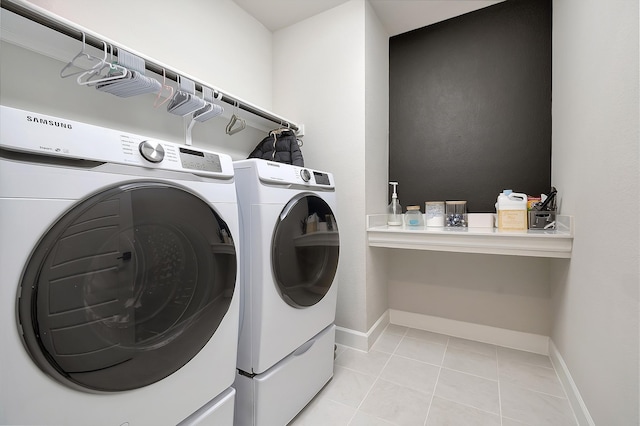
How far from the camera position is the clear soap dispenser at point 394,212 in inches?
79.7

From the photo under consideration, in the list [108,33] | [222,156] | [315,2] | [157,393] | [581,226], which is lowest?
[157,393]

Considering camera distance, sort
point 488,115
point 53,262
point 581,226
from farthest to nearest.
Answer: point 488,115 < point 581,226 < point 53,262

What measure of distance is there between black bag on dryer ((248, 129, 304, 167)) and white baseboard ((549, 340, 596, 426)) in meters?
1.77

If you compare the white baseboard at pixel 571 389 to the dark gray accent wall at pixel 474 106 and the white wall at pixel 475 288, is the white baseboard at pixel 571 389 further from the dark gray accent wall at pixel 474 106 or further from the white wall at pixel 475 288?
the dark gray accent wall at pixel 474 106

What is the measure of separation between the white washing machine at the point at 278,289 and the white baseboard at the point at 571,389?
1105 mm

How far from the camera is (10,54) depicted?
0.95 metres

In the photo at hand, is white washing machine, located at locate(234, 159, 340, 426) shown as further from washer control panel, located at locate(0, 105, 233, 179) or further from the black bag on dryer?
the black bag on dryer

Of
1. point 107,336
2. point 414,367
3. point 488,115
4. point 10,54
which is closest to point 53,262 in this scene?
point 107,336

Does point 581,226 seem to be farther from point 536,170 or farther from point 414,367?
point 414,367

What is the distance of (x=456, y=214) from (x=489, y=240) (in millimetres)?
432

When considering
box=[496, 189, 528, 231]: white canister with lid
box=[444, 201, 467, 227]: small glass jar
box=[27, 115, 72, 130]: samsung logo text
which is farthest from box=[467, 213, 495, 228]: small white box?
box=[27, 115, 72, 130]: samsung logo text

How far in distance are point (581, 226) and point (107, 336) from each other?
1740mm

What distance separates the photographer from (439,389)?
4.55 feet

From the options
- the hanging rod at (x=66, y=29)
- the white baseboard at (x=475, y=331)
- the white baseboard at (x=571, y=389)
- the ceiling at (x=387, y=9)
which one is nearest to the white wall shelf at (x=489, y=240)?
the white baseboard at (x=571, y=389)
